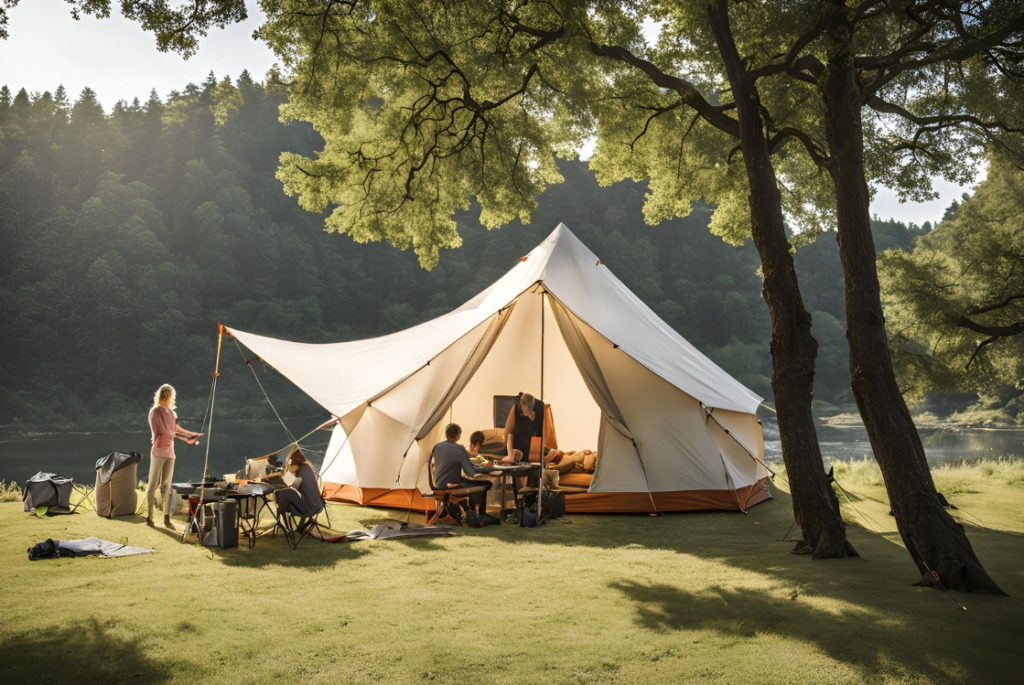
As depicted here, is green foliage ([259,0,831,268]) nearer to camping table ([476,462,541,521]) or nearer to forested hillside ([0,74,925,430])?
camping table ([476,462,541,521])

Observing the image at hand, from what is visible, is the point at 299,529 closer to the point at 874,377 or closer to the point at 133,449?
the point at 874,377

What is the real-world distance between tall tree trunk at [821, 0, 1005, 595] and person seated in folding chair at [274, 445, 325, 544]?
3909mm

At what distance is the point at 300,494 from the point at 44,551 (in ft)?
5.47

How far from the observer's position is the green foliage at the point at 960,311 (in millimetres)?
11117

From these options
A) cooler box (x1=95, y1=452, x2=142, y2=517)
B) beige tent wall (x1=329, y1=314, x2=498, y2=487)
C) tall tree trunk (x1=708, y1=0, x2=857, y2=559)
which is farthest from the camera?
beige tent wall (x1=329, y1=314, x2=498, y2=487)

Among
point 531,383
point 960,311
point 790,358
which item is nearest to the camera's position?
point 790,358

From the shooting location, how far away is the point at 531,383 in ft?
32.8

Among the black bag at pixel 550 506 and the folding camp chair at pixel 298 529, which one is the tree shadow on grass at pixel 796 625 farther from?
the folding camp chair at pixel 298 529

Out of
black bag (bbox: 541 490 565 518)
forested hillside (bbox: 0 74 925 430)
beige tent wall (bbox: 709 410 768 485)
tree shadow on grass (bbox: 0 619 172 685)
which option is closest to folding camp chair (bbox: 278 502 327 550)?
black bag (bbox: 541 490 565 518)

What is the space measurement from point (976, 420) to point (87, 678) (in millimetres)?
33382

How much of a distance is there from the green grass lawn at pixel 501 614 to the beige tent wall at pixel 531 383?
3.77 metres

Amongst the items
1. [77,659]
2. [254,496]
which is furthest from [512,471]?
[77,659]

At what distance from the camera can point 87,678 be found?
299 centimetres

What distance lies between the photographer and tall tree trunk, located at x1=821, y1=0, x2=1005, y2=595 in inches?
173
